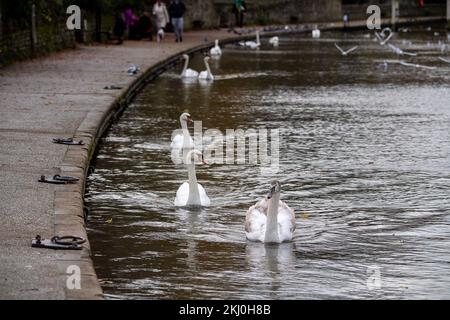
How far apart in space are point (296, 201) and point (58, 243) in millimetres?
4485

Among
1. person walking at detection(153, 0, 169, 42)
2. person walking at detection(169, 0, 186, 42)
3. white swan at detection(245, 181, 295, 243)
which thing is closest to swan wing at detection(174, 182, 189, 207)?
white swan at detection(245, 181, 295, 243)

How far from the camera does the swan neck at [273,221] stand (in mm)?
11312

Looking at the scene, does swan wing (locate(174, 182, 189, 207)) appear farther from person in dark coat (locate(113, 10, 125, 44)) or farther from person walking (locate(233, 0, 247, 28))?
person walking (locate(233, 0, 247, 28))

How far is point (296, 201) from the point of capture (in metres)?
14.1

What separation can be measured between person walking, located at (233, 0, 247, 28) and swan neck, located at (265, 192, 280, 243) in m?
48.5

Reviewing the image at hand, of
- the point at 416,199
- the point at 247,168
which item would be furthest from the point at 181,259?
the point at 247,168

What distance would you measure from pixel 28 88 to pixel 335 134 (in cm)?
718

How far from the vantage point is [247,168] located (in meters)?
16.4

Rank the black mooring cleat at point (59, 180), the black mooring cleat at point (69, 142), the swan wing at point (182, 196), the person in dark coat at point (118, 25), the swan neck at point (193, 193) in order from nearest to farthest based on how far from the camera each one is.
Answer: the black mooring cleat at point (59, 180)
the swan neck at point (193, 193)
the swan wing at point (182, 196)
the black mooring cleat at point (69, 142)
the person in dark coat at point (118, 25)

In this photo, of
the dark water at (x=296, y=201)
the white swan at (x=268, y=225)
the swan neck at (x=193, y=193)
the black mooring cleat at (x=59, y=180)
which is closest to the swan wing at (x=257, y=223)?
the white swan at (x=268, y=225)

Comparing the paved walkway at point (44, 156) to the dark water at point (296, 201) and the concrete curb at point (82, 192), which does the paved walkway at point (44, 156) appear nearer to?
the concrete curb at point (82, 192)

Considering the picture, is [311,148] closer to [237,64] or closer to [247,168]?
[247,168]

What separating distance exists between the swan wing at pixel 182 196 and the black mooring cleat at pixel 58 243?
3212mm

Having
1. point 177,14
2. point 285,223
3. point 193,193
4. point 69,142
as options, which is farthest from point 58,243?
point 177,14
